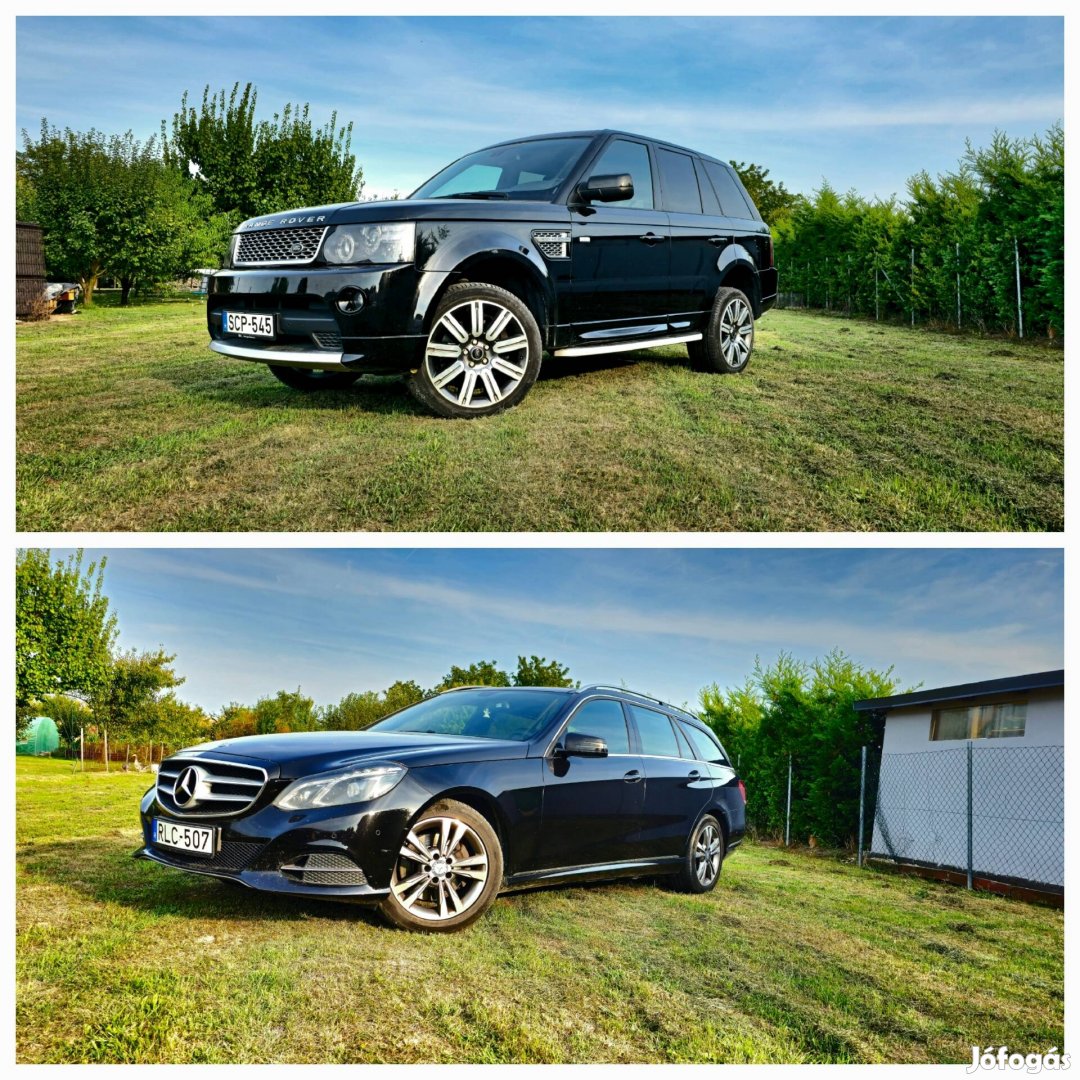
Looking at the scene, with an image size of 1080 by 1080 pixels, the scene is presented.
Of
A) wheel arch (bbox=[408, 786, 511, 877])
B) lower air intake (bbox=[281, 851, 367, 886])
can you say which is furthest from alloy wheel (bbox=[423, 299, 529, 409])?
lower air intake (bbox=[281, 851, 367, 886])

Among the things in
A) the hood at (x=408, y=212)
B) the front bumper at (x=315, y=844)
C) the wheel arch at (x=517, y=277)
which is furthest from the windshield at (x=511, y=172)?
the front bumper at (x=315, y=844)

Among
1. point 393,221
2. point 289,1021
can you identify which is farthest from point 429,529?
point 289,1021

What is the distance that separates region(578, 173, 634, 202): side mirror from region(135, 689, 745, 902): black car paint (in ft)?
12.5

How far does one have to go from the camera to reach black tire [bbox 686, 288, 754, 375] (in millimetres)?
9406

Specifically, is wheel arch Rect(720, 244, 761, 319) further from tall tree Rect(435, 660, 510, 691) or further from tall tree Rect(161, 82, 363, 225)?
tall tree Rect(161, 82, 363, 225)

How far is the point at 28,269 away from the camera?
20.4m

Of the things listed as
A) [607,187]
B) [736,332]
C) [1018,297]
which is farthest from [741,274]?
[1018,297]

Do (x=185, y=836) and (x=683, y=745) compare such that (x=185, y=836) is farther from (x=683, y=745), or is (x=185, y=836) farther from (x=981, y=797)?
(x=981, y=797)

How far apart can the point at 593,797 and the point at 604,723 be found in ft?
1.58

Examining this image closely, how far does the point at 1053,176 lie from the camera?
1681 cm

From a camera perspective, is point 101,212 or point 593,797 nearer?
point 593,797

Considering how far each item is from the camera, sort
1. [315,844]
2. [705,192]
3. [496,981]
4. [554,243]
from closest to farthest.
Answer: [496,981] < [315,844] < [554,243] < [705,192]

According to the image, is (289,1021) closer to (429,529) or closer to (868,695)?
(429,529)

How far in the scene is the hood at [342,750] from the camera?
4387mm
